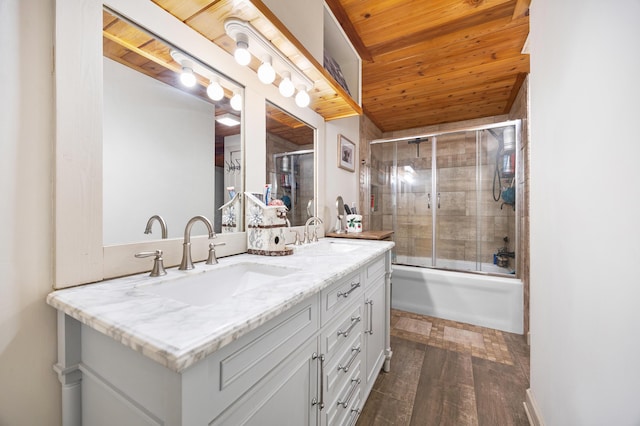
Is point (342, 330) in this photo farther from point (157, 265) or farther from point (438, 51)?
point (438, 51)

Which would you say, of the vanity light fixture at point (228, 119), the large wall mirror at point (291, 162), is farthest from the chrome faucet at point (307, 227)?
the vanity light fixture at point (228, 119)

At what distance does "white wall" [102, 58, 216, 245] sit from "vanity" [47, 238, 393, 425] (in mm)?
229

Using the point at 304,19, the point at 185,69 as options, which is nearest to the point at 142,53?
the point at 185,69

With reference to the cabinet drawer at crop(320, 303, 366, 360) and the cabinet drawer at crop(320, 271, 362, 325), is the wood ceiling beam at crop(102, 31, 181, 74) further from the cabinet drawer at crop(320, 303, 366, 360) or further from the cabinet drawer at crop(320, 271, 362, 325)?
the cabinet drawer at crop(320, 303, 366, 360)

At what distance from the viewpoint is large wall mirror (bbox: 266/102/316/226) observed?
1.51 m

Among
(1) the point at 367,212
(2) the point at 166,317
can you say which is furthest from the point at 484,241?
(2) the point at 166,317

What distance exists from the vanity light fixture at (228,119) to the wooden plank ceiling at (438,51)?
3.21ft

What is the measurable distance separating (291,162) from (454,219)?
2.68 meters

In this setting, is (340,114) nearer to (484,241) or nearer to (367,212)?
(367,212)

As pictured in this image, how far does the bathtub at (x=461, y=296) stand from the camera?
7.16 ft

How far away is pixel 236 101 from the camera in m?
1.25

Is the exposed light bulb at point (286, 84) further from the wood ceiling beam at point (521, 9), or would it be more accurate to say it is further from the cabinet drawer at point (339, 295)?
the wood ceiling beam at point (521, 9)

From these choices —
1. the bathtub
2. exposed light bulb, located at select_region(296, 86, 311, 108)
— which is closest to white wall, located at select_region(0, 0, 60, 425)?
exposed light bulb, located at select_region(296, 86, 311, 108)

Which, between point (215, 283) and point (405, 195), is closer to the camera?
point (215, 283)
